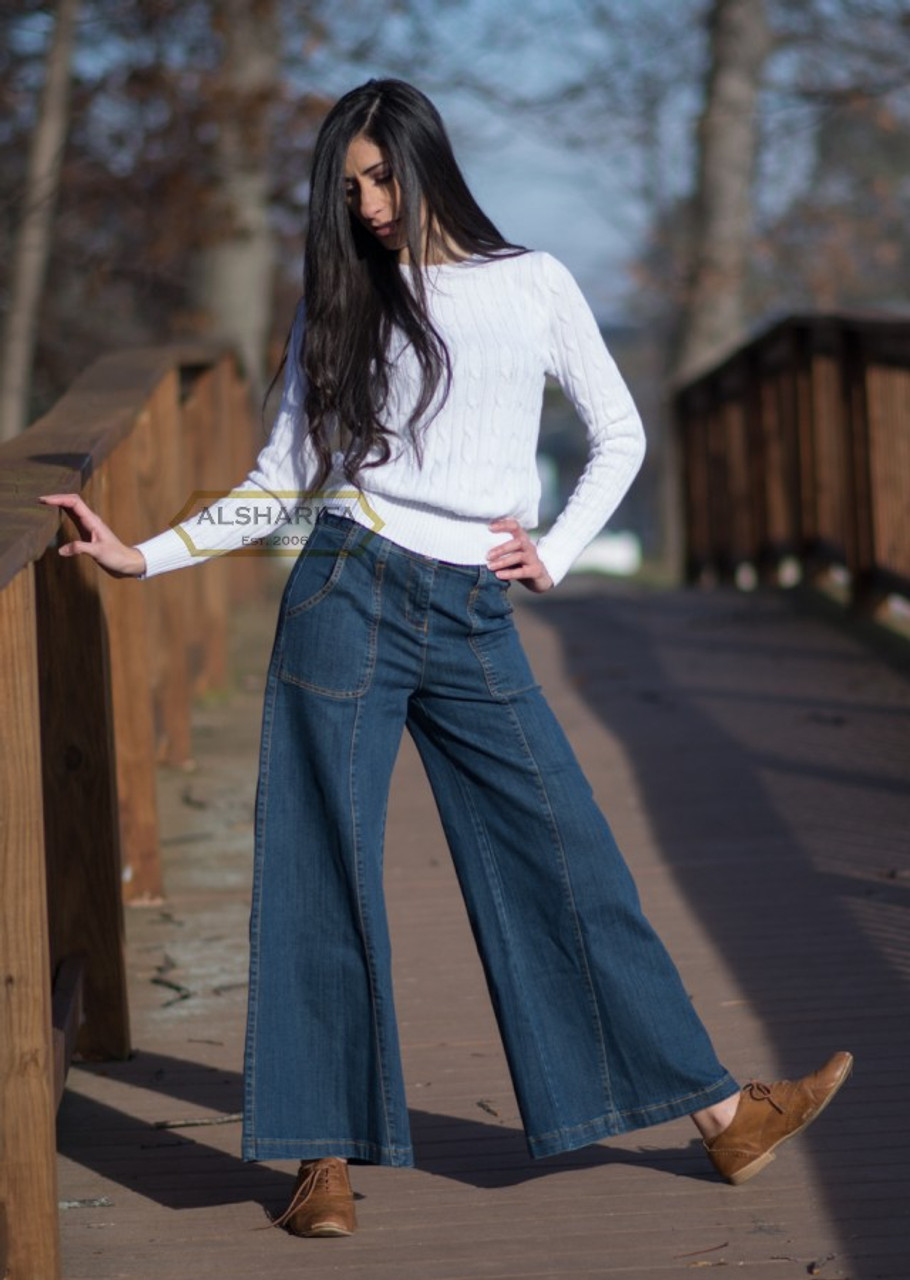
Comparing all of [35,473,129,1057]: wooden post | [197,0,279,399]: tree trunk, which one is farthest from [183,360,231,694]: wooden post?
[35,473,129,1057]: wooden post

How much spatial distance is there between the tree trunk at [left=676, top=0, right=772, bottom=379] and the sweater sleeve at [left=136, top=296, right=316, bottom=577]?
54.6 ft

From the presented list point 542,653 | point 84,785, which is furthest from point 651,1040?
point 542,653

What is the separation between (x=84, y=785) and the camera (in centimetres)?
381

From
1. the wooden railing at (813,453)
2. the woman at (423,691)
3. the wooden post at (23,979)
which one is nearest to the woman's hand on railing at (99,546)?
the woman at (423,691)

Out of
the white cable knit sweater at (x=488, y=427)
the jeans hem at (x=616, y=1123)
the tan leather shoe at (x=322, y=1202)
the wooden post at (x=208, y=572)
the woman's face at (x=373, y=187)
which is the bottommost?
the tan leather shoe at (x=322, y=1202)

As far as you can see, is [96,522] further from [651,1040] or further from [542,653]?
[542,653]

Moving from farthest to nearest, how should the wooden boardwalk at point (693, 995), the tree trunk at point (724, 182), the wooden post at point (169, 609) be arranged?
1. the tree trunk at point (724, 182)
2. the wooden post at point (169, 609)
3. the wooden boardwalk at point (693, 995)

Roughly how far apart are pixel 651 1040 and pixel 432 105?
54.8 inches

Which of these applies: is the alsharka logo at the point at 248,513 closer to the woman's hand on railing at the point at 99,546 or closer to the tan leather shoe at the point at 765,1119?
the woman's hand on railing at the point at 99,546

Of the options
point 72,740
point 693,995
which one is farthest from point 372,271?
point 693,995

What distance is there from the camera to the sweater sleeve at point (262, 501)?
121 inches

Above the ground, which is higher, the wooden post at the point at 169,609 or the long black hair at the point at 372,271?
the long black hair at the point at 372,271

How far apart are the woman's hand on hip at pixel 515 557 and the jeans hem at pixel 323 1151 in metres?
0.85

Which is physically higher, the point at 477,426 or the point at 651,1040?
the point at 477,426
